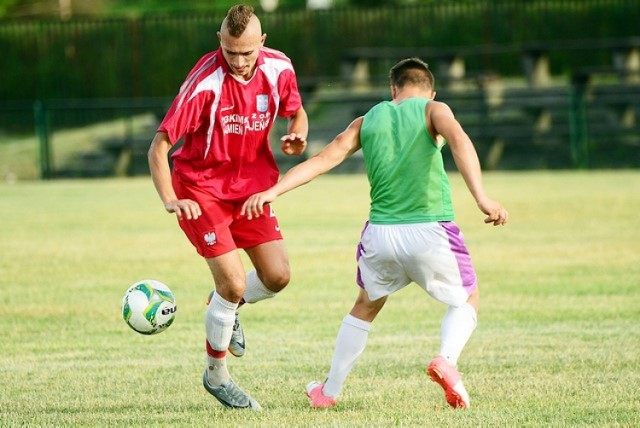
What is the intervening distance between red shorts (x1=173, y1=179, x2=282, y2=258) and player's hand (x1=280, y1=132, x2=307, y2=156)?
0.54m

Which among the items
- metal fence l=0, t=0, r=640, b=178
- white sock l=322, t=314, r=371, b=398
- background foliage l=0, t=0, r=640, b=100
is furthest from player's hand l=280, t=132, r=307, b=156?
background foliage l=0, t=0, r=640, b=100

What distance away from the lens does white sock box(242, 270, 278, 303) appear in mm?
6941

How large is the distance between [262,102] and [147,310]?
135cm

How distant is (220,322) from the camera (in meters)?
6.45

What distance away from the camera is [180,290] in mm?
11266

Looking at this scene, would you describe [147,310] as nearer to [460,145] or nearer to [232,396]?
[232,396]

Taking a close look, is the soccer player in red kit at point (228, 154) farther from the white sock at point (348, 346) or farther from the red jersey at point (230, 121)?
the white sock at point (348, 346)

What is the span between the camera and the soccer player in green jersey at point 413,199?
5.80 meters

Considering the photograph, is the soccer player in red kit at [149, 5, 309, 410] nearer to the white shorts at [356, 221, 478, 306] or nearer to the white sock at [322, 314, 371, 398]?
the white sock at [322, 314, 371, 398]

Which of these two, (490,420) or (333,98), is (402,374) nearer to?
(490,420)

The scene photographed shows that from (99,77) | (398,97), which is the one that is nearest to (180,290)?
(398,97)

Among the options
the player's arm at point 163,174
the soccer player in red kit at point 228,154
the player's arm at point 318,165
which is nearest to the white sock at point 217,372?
the soccer player in red kit at point 228,154

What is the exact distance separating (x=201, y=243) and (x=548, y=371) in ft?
7.16

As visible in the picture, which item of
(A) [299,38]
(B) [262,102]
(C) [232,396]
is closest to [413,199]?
(B) [262,102]
